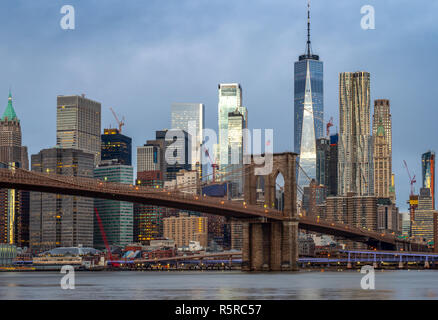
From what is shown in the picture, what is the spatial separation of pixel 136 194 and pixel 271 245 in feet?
67.4

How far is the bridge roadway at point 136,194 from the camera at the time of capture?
253 ft

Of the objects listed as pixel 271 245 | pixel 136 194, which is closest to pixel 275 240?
pixel 271 245

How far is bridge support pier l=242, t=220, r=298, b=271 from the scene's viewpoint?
97.3 metres

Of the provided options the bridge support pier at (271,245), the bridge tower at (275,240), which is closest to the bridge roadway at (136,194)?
the bridge tower at (275,240)

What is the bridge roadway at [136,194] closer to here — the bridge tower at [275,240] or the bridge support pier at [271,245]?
the bridge tower at [275,240]

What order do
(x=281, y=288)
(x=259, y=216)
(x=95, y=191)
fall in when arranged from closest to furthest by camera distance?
(x=281, y=288), (x=95, y=191), (x=259, y=216)

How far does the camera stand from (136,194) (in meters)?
85.5

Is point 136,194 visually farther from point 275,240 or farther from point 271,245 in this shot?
point 271,245

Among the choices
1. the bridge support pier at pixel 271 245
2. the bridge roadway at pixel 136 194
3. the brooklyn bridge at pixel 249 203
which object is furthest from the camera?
the bridge support pier at pixel 271 245

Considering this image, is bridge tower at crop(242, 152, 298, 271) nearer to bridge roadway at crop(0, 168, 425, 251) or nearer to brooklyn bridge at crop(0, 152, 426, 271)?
brooklyn bridge at crop(0, 152, 426, 271)
